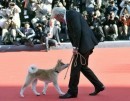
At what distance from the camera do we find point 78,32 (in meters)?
8.38

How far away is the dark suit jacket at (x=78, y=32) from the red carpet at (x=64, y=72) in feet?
3.44

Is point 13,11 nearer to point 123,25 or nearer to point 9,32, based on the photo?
point 9,32

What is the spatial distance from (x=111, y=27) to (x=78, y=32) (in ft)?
35.2

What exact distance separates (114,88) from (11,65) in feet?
17.4

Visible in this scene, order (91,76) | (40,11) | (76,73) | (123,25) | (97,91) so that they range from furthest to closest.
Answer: (40,11) < (123,25) < (97,91) < (91,76) < (76,73)

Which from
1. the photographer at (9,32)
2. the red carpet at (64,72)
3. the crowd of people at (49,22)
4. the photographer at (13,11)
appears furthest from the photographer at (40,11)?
the red carpet at (64,72)

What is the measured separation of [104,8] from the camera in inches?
800

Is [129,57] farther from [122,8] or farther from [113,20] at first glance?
[122,8]

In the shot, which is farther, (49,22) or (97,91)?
(49,22)

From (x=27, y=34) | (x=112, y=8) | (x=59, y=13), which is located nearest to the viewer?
(x=59, y=13)

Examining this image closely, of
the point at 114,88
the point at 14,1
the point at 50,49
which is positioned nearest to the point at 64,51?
the point at 50,49

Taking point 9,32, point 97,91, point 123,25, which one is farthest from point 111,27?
point 97,91

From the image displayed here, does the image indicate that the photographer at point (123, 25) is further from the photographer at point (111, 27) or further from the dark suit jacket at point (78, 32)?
the dark suit jacket at point (78, 32)

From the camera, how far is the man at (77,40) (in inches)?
329
